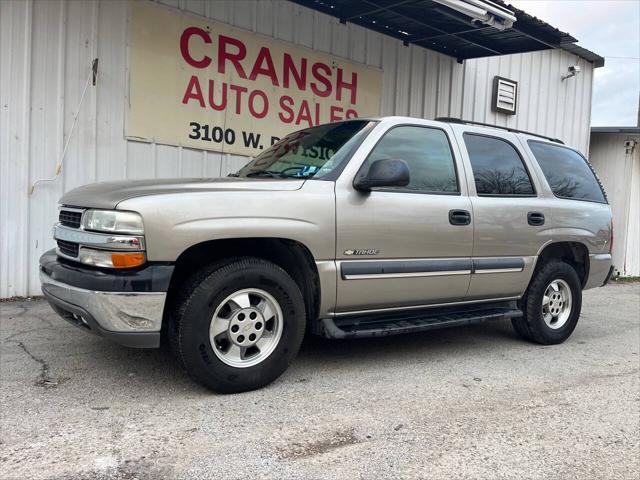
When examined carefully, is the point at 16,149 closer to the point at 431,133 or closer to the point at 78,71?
the point at 78,71

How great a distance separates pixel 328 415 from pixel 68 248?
6.37 ft

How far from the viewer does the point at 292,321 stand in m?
3.55

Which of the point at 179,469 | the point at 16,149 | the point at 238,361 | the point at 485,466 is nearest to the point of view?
the point at 179,469

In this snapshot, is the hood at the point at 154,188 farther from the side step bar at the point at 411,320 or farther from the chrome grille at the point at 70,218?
the side step bar at the point at 411,320

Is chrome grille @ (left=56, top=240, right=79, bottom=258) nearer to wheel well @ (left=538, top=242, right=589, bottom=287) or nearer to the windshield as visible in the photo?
the windshield

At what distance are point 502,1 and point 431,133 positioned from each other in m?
4.03

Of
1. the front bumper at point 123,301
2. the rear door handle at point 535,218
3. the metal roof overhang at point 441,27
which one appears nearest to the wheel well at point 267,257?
the front bumper at point 123,301

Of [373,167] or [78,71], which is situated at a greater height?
[78,71]

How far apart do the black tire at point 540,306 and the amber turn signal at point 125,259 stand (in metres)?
3.54

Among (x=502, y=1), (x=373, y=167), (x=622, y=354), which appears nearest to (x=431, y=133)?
(x=373, y=167)

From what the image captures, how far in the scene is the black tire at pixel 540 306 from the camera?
4.98 meters

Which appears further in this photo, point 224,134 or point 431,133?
point 224,134

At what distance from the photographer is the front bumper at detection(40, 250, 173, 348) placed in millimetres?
3051

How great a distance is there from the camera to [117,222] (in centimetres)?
307
